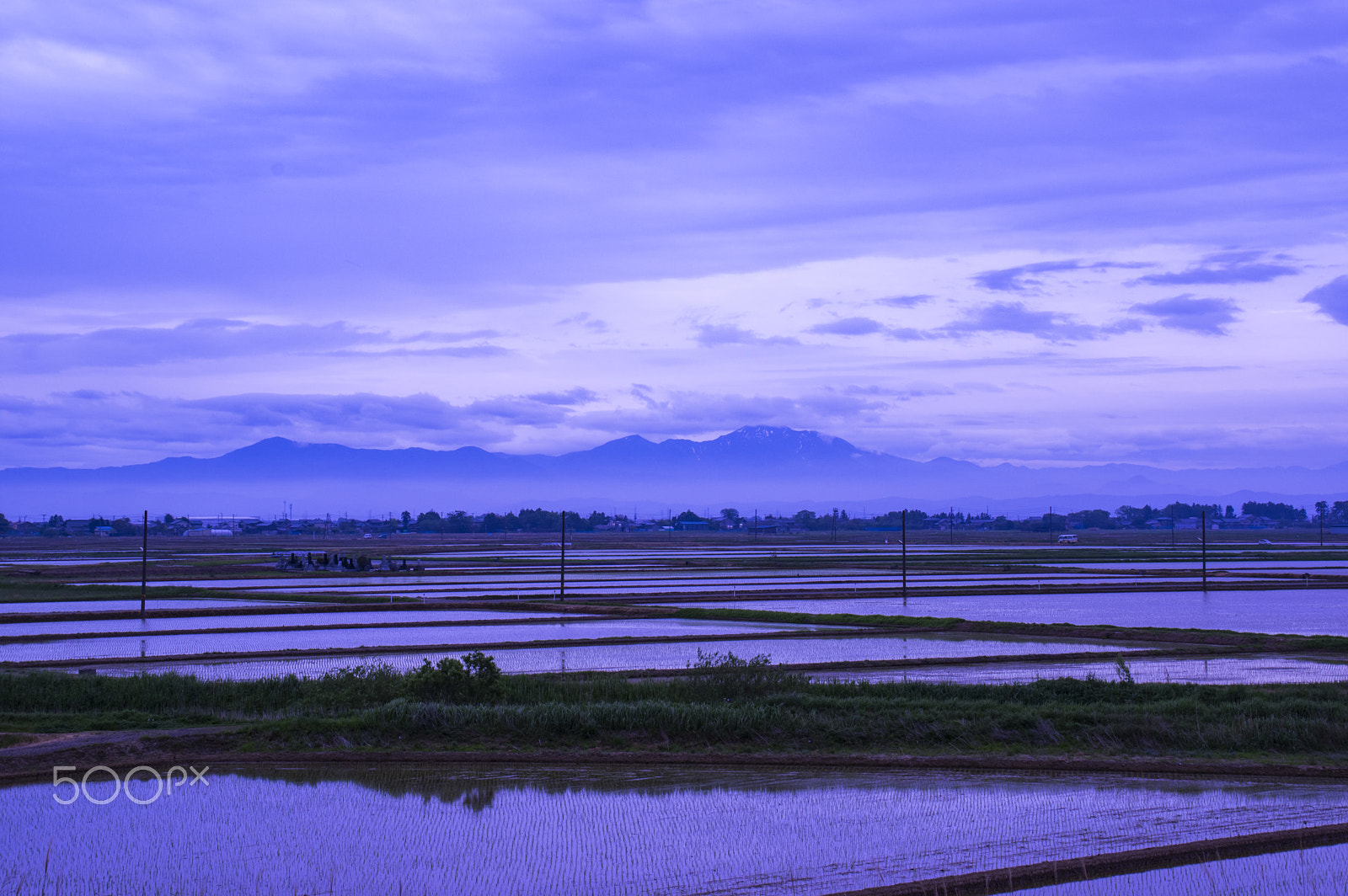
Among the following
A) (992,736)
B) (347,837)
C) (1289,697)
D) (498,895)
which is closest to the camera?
(498,895)

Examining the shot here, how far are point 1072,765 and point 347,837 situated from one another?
23.3 feet

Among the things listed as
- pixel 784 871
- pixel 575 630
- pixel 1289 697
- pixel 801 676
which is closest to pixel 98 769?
pixel 784 871

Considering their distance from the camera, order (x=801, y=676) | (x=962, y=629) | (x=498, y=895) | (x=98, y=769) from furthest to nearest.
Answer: (x=962, y=629) < (x=801, y=676) < (x=98, y=769) < (x=498, y=895)

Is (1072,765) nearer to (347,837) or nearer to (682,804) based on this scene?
(682,804)

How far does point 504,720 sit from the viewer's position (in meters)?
12.4

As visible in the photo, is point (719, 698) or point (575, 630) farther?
point (575, 630)

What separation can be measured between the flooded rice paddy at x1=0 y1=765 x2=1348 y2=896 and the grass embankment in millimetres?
985

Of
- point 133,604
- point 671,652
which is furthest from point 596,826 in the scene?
point 133,604

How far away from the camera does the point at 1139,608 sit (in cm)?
3198
